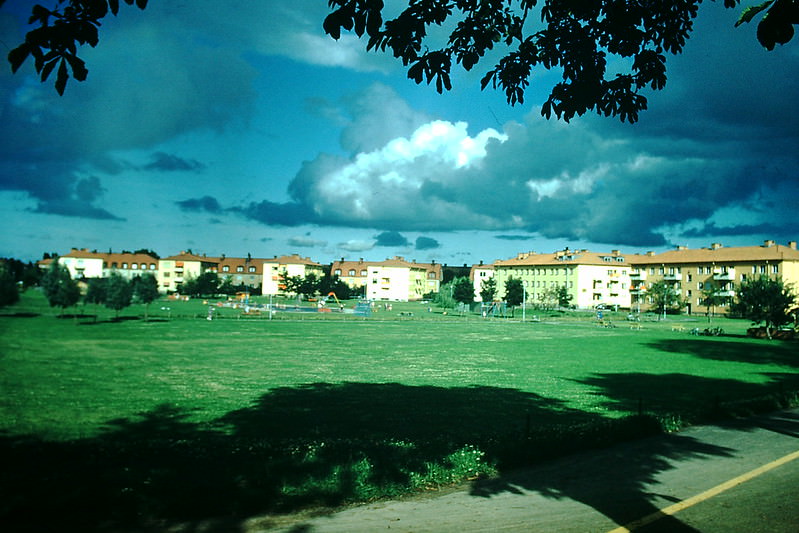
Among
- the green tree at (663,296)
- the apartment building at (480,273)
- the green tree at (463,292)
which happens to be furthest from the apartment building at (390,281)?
the green tree at (663,296)

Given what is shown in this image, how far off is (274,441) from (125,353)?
2268 centimetres

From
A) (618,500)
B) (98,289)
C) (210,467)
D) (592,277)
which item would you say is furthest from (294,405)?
(592,277)

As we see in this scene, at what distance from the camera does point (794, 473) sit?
8625 millimetres

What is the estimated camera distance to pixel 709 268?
334 ft

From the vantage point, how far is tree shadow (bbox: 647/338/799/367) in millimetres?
36500

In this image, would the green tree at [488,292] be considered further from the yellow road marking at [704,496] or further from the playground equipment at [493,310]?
the yellow road marking at [704,496]

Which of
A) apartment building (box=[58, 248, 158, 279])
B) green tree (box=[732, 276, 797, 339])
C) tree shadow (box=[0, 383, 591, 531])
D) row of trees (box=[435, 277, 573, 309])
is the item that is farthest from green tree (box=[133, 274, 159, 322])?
green tree (box=[732, 276, 797, 339])

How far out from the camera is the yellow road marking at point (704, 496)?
6.41m

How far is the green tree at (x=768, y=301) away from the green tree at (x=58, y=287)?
218 ft

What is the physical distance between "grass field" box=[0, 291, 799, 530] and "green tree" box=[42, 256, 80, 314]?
6686mm

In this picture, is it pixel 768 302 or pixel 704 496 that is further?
pixel 768 302

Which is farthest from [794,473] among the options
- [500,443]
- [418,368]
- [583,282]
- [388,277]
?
[388,277]

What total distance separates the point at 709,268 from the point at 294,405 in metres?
103

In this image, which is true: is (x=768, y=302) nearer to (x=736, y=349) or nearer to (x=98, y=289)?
(x=736, y=349)
